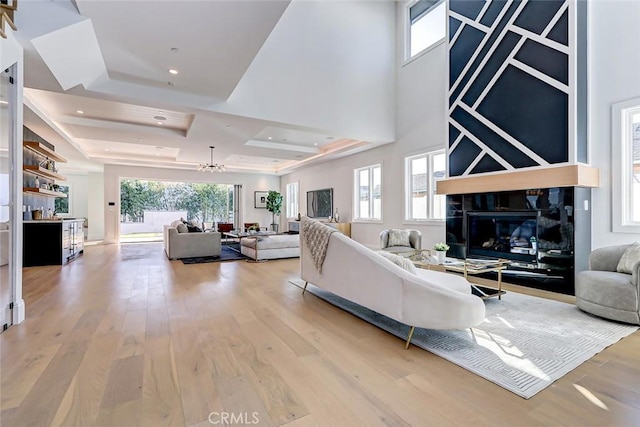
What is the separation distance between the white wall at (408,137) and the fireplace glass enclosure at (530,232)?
859 mm

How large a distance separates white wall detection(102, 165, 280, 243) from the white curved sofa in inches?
389

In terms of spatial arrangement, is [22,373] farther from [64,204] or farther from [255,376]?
[64,204]

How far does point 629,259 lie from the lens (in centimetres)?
313

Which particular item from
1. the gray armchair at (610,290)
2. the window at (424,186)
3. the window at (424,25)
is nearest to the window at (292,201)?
the window at (424,186)

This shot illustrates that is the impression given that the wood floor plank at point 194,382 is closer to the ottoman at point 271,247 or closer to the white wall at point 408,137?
the ottoman at point 271,247

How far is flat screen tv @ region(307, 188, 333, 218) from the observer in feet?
32.2

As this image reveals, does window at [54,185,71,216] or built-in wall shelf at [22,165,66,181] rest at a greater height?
built-in wall shelf at [22,165,66,181]

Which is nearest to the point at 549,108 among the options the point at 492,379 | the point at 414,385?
the point at 492,379

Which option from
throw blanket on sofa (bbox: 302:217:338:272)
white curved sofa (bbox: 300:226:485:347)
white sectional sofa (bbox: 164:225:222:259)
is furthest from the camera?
white sectional sofa (bbox: 164:225:222:259)

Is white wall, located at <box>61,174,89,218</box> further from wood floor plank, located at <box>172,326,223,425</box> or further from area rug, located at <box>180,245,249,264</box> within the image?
wood floor plank, located at <box>172,326,223,425</box>

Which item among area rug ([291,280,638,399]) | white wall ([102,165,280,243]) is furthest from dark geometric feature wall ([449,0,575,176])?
white wall ([102,165,280,243])

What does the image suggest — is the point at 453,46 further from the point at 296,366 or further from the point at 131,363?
the point at 131,363

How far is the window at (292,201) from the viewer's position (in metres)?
12.2

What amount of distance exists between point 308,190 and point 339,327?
28.0 feet
